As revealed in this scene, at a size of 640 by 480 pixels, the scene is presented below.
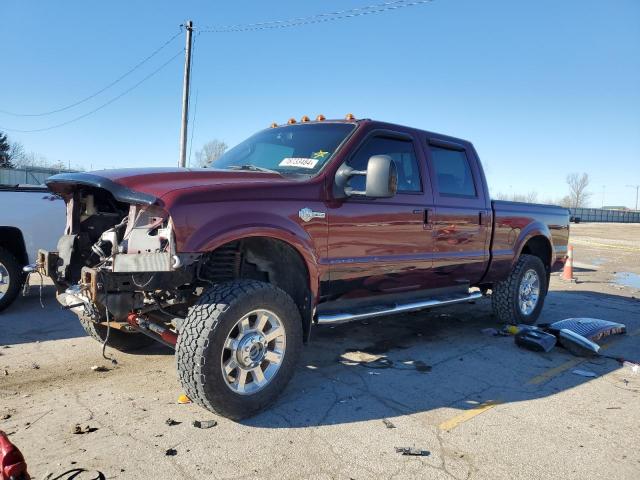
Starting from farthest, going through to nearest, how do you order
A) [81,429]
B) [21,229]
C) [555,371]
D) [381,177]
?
[21,229], [555,371], [381,177], [81,429]

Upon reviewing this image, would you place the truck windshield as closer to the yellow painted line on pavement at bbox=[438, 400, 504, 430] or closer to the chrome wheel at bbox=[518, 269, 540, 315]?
the yellow painted line on pavement at bbox=[438, 400, 504, 430]

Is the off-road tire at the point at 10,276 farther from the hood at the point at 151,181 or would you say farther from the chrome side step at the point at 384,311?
the chrome side step at the point at 384,311

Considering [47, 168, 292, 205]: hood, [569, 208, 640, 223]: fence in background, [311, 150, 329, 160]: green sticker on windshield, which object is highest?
[569, 208, 640, 223]: fence in background

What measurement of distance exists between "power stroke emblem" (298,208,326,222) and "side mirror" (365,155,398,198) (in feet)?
1.40

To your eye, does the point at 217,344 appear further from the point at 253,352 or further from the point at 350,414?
the point at 350,414

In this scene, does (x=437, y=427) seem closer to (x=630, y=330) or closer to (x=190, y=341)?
(x=190, y=341)

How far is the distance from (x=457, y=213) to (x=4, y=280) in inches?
211

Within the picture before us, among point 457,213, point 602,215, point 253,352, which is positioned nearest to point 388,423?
point 253,352

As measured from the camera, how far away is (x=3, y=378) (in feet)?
13.1

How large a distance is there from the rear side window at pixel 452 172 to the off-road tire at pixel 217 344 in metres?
2.56

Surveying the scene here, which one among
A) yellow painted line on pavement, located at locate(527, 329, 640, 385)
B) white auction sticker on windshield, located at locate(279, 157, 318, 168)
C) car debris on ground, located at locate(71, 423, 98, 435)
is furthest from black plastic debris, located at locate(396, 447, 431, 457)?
white auction sticker on windshield, located at locate(279, 157, 318, 168)

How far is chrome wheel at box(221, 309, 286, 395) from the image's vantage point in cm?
331

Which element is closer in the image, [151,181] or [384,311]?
[151,181]

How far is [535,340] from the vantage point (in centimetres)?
527
